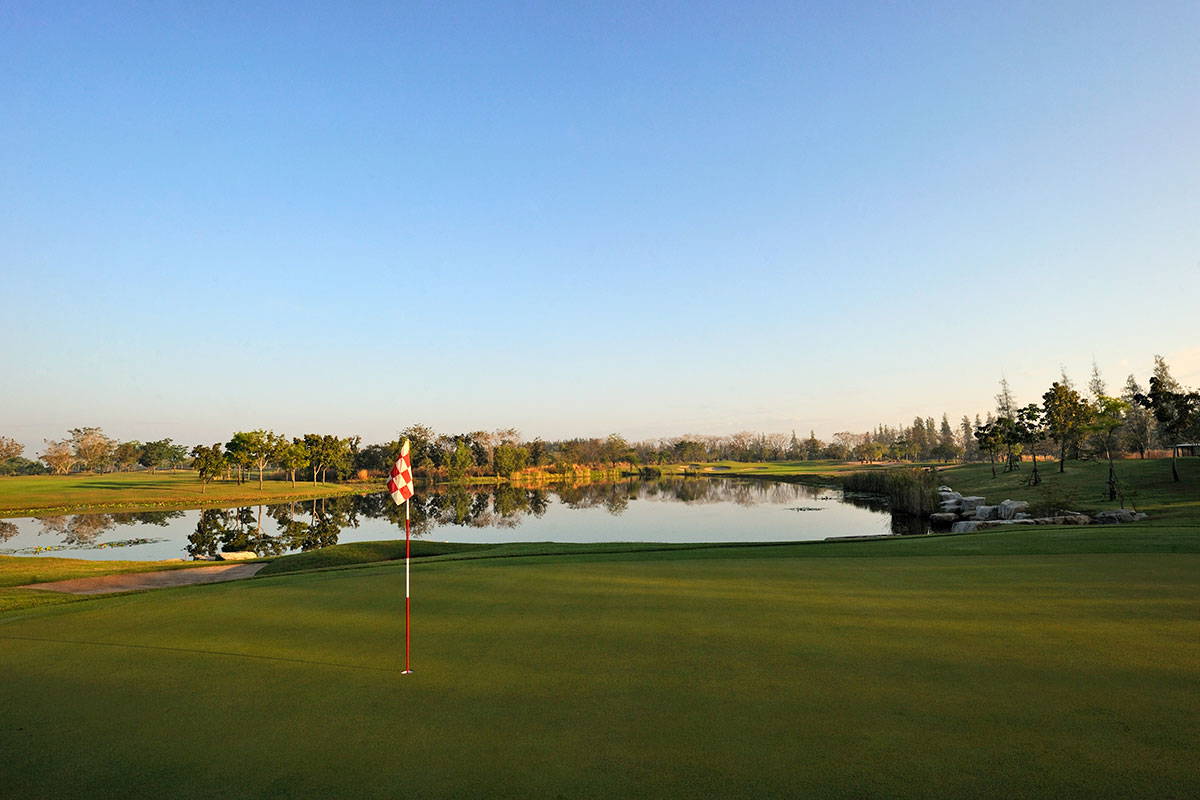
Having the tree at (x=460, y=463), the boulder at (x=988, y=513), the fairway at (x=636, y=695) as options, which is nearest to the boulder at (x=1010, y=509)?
the boulder at (x=988, y=513)

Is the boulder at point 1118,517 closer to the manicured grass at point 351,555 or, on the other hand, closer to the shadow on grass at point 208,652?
the manicured grass at point 351,555

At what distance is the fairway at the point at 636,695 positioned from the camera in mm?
3604

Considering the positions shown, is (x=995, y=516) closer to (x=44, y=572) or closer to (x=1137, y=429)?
(x=44, y=572)

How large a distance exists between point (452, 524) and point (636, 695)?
3912 centimetres

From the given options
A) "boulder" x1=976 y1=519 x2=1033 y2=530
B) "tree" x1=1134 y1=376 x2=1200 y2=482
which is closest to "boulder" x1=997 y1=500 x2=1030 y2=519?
"boulder" x1=976 y1=519 x2=1033 y2=530

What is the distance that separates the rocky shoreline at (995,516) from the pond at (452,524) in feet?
9.57

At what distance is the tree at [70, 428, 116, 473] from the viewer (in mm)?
116062

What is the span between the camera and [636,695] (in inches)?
189

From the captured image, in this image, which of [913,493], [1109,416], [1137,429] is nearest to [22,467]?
[913,493]

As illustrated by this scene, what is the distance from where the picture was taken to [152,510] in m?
48.3

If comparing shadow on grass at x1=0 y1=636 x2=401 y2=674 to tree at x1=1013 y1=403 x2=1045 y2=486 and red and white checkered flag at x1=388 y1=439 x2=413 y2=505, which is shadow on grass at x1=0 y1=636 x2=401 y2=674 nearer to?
red and white checkered flag at x1=388 y1=439 x2=413 y2=505

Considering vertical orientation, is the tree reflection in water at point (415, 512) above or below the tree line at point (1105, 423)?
below

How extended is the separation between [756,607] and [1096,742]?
13.4 feet

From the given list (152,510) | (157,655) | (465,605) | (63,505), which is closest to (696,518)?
(465,605)
